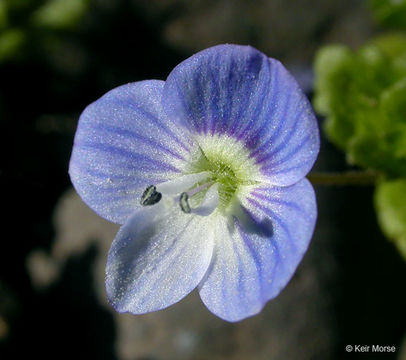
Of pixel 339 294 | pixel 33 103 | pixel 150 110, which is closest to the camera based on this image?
pixel 150 110

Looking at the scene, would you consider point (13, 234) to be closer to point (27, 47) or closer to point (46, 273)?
point (46, 273)

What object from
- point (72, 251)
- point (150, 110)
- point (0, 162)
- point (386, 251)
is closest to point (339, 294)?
point (386, 251)

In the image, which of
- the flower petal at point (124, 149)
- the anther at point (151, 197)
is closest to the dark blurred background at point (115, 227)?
the flower petal at point (124, 149)

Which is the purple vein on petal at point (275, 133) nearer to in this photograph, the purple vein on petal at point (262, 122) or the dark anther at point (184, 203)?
the purple vein on petal at point (262, 122)

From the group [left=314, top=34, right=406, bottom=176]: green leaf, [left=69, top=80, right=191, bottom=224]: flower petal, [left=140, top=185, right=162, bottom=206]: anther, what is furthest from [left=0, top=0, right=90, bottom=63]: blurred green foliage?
[left=140, top=185, right=162, bottom=206]: anther

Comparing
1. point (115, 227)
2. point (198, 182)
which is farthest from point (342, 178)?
point (115, 227)

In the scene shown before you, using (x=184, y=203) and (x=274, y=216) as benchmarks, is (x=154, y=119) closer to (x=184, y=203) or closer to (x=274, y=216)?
(x=184, y=203)

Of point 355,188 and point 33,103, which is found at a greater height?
point 33,103
